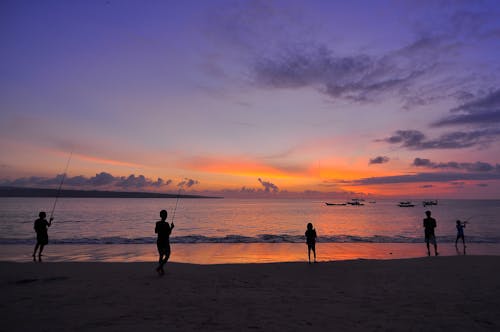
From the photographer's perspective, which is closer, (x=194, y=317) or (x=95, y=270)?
(x=194, y=317)

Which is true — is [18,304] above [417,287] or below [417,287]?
below

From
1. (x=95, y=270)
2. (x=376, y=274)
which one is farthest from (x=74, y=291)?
(x=376, y=274)

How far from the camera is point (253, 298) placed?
7.91 m

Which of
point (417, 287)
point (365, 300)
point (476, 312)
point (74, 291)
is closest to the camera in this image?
point (476, 312)

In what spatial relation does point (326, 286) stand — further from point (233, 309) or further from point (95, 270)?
point (95, 270)

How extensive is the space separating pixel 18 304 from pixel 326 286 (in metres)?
8.19

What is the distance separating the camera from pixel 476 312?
22.3ft

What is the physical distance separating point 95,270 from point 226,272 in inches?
207

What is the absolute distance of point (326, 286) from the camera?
9.47 meters

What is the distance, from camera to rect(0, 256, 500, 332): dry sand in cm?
603

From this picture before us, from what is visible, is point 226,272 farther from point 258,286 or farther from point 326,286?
point 326,286

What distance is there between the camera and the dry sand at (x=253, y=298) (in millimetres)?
6031

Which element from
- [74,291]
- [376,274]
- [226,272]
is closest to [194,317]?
[74,291]

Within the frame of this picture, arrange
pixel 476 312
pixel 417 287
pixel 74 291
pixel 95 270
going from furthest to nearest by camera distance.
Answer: pixel 95 270, pixel 417 287, pixel 74 291, pixel 476 312
